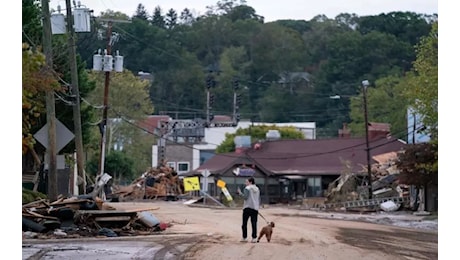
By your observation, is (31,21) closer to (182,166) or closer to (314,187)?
(314,187)

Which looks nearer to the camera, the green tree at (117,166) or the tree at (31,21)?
the tree at (31,21)

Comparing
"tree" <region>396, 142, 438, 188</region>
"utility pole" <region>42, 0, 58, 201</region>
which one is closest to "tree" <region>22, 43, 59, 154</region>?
"utility pole" <region>42, 0, 58, 201</region>

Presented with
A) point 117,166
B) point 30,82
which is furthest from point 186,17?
point 30,82

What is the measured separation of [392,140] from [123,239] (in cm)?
5140

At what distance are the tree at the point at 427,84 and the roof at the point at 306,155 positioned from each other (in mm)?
31980

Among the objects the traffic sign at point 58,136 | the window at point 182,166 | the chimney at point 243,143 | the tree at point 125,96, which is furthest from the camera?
the window at point 182,166

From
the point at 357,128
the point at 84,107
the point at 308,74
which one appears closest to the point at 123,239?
the point at 84,107

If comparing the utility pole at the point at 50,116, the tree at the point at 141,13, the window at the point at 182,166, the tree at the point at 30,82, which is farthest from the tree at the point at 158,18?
the tree at the point at 30,82

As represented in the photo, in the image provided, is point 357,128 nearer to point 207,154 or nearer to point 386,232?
point 207,154

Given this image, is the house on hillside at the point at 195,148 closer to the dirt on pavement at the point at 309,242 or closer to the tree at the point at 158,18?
the tree at the point at 158,18

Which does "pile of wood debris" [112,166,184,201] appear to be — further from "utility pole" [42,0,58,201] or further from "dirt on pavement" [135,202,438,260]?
"utility pole" [42,0,58,201]

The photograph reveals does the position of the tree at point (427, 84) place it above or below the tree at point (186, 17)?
below

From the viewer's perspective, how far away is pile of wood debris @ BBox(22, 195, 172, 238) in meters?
24.9

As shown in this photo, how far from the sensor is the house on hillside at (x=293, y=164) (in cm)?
6962
